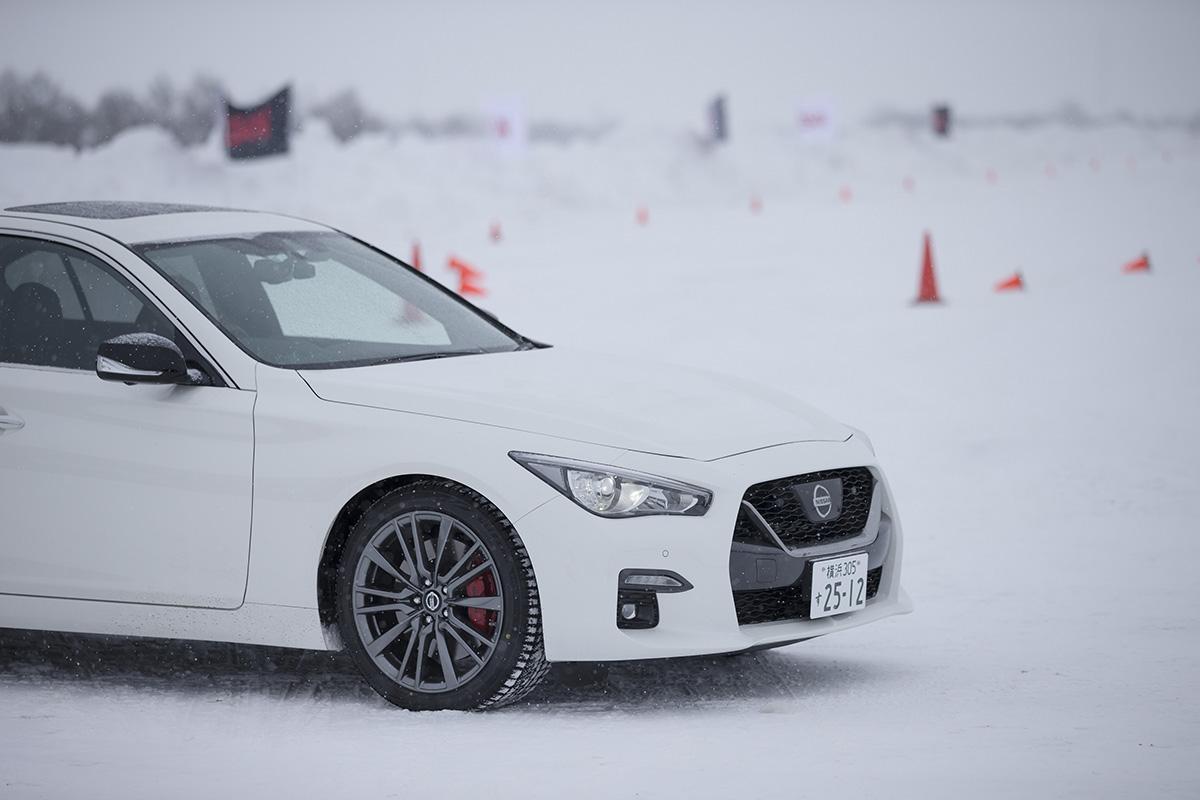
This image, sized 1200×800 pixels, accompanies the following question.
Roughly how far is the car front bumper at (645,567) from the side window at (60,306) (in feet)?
5.48

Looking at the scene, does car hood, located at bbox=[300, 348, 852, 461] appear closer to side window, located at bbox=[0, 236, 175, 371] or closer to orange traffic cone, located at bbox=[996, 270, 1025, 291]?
side window, located at bbox=[0, 236, 175, 371]

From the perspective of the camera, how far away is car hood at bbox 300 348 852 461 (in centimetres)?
598

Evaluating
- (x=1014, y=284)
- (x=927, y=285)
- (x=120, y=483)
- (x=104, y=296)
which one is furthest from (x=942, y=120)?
(x=120, y=483)

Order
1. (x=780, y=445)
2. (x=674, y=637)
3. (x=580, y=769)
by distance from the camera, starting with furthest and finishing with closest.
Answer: (x=780, y=445)
(x=674, y=637)
(x=580, y=769)

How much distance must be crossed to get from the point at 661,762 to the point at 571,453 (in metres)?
0.95

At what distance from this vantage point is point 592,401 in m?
6.24

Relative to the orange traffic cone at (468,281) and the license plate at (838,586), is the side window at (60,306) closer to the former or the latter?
the license plate at (838,586)

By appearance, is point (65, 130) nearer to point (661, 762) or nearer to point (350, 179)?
point (350, 179)

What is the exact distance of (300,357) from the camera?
21.7ft

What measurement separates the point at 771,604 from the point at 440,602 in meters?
1.03

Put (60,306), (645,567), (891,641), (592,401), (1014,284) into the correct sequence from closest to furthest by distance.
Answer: (645,567) → (592,401) → (60,306) → (891,641) → (1014,284)

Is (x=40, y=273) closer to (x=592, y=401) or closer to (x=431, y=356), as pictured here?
(x=431, y=356)

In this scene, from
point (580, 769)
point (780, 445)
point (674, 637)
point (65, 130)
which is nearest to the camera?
point (580, 769)

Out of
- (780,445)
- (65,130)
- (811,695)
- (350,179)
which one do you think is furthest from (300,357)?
(350,179)
